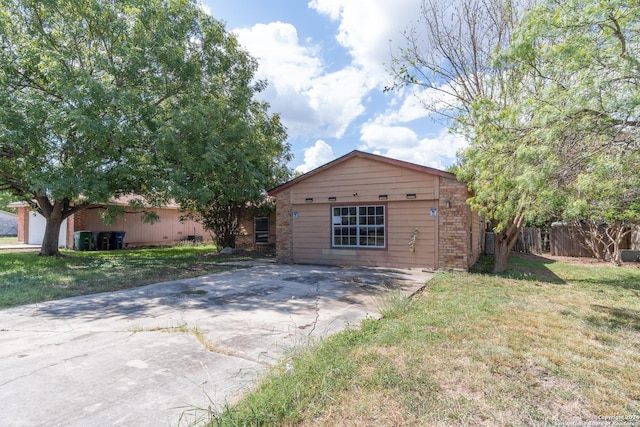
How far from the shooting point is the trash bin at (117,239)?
18.5m

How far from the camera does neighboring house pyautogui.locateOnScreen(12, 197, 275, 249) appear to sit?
17.7 m

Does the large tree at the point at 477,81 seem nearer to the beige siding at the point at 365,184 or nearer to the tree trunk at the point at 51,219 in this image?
the beige siding at the point at 365,184

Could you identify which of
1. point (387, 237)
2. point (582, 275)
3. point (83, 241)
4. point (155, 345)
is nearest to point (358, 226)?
point (387, 237)

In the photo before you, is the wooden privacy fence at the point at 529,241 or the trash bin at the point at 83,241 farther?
the trash bin at the point at 83,241

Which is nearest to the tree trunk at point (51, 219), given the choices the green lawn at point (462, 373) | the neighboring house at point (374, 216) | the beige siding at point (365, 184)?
the neighboring house at point (374, 216)

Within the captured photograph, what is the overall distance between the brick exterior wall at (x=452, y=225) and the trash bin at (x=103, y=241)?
55.3ft

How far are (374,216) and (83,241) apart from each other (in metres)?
15.5

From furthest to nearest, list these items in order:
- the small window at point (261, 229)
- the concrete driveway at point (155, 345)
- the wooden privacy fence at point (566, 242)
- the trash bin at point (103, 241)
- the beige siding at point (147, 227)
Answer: the beige siding at point (147, 227), the trash bin at point (103, 241), the small window at point (261, 229), the wooden privacy fence at point (566, 242), the concrete driveway at point (155, 345)

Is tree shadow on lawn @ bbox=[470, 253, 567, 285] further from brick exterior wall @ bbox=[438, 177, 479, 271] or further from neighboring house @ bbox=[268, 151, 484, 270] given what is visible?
brick exterior wall @ bbox=[438, 177, 479, 271]

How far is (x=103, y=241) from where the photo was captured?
18.2 metres

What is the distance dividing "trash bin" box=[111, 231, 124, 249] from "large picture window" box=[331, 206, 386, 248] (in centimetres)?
1322

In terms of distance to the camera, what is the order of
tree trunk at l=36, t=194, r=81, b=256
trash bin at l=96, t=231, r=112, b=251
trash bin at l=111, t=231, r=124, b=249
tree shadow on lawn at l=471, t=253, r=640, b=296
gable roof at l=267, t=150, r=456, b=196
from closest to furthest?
tree shadow on lawn at l=471, t=253, r=640, b=296 → gable roof at l=267, t=150, r=456, b=196 → tree trunk at l=36, t=194, r=81, b=256 → trash bin at l=96, t=231, r=112, b=251 → trash bin at l=111, t=231, r=124, b=249

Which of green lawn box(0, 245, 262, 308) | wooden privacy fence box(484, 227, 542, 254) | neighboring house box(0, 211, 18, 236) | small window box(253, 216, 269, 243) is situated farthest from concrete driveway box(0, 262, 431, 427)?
neighboring house box(0, 211, 18, 236)

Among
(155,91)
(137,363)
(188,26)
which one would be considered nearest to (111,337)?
(137,363)
